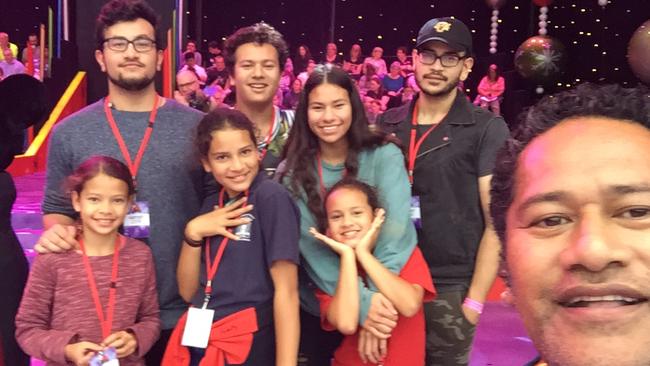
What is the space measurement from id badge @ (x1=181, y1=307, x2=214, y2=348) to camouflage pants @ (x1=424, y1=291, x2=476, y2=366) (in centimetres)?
75

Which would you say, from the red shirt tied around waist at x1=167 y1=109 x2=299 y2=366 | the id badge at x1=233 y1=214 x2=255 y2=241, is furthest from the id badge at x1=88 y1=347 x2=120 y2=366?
the id badge at x1=233 y1=214 x2=255 y2=241

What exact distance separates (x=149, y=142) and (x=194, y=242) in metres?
0.35

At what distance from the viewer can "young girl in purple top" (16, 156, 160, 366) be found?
1.82 metres

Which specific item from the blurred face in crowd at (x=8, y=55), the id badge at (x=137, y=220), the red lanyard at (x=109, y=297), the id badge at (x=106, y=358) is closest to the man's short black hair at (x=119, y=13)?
the id badge at (x=137, y=220)

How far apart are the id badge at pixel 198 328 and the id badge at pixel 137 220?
31 centimetres

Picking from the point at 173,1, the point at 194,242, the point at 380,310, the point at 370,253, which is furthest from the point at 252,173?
the point at 173,1

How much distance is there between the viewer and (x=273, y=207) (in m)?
1.86

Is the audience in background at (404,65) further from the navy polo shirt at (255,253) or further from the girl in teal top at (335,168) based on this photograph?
the navy polo shirt at (255,253)

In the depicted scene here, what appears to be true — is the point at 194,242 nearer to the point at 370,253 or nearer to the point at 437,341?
the point at 370,253

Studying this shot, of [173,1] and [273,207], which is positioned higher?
[173,1]

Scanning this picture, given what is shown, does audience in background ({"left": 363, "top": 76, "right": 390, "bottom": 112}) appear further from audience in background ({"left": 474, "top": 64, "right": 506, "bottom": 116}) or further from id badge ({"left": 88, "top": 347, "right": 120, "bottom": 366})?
id badge ({"left": 88, "top": 347, "right": 120, "bottom": 366})

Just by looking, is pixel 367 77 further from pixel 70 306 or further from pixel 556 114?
pixel 556 114

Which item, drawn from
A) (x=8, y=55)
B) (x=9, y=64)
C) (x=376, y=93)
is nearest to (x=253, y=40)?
(x=9, y=64)

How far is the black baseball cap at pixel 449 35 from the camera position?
90.4 inches
